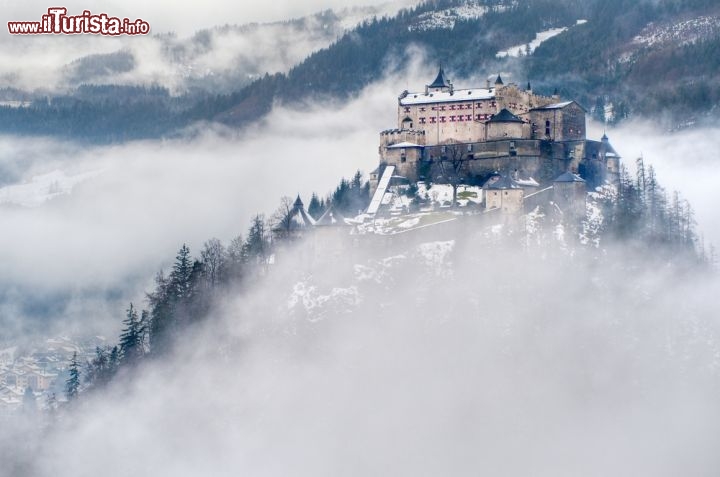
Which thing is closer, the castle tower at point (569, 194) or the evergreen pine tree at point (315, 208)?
the castle tower at point (569, 194)

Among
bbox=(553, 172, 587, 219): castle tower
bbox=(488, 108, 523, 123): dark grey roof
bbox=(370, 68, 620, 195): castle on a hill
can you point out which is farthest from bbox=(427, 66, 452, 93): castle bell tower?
bbox=(553, 172, 587, 219): castle tower

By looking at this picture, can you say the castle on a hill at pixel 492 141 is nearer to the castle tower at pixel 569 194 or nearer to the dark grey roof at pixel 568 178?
→ the dark grey roof at pixel 568 178

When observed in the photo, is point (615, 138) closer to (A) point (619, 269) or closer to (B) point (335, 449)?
(A) point (619, 269)

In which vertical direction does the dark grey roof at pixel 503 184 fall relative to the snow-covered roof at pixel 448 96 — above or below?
below

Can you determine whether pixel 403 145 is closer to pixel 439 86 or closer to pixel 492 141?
pixel 492 141

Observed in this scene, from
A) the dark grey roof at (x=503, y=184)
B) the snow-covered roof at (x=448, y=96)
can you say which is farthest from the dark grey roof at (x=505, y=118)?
the dark grey roof at (x=503, y=184)

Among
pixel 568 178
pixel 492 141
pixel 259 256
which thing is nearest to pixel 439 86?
pixel 492 141

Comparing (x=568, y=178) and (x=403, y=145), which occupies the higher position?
(x=403, y=145)

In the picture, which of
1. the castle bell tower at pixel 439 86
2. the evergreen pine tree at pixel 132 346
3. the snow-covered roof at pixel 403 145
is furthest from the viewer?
the castle bell tower at pixel 439 86
